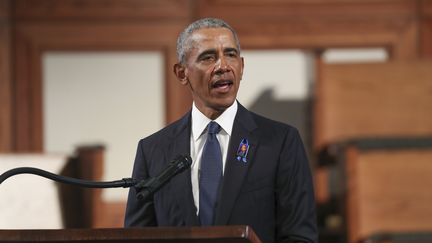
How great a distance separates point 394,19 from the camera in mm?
3031

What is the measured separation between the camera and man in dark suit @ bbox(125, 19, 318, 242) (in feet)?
3.08

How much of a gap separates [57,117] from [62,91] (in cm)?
9

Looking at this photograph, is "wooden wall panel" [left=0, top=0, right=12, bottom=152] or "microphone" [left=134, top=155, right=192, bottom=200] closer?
"microphone" [left=134, top=155, right=192, bottom=200]

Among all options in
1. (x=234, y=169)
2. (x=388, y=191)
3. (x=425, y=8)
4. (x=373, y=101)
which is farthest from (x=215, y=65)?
(x=425, y=8)

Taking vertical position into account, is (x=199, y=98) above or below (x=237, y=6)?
below

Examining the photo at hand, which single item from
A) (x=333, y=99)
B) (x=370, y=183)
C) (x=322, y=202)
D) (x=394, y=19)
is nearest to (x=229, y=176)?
(x=370, y=183)

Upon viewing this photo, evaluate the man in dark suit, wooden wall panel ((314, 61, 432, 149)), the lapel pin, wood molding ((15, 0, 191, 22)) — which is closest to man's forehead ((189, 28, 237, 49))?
the man in dark suit

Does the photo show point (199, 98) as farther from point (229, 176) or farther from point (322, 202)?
point (322, 202)

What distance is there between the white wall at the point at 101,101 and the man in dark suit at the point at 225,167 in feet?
6.35

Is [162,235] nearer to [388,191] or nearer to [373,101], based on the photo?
[388,191]

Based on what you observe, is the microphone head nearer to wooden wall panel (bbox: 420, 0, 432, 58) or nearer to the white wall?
the white wall

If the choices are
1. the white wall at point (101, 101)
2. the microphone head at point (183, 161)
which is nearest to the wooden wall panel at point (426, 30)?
the white wall at point (101, 101)

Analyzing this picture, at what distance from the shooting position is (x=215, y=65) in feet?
3.09

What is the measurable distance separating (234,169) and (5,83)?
84.8 inches
